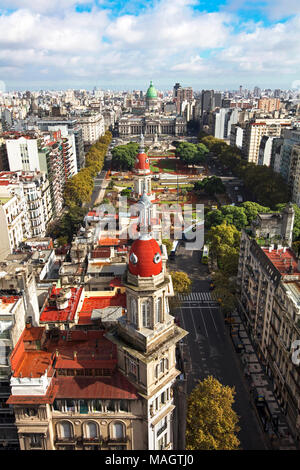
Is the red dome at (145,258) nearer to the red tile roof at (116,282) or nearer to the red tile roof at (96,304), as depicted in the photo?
the red tile roof at (96,304)

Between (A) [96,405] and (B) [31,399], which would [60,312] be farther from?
(A) [96,405]

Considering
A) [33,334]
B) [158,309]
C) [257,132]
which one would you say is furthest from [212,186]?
[158,309]

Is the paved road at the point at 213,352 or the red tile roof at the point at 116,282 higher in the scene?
the red tile roof at the point at 116,282

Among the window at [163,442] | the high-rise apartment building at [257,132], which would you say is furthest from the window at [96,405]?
the high-rise apartment building at [257,132]

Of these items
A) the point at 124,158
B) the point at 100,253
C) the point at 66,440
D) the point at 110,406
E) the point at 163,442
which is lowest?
the point at 163,442

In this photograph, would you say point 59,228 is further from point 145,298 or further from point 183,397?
point 145,298

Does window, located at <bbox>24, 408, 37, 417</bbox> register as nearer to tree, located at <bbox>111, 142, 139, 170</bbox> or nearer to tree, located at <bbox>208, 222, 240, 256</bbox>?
tree, located at <bbox>208, 222, 240, 256</bbox>
